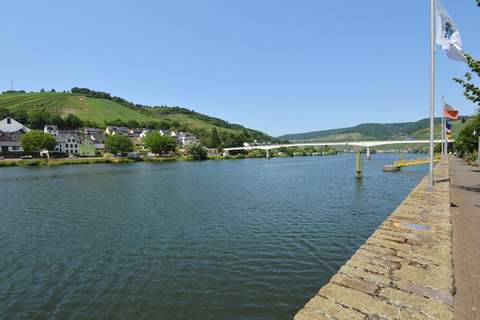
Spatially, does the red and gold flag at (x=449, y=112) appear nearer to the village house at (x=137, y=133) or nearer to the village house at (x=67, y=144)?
the village house at (x=67, y=144)

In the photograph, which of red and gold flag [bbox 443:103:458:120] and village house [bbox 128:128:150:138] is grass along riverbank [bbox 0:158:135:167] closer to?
village house [bbox 128:128:150:138]

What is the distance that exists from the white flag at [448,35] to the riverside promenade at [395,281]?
952 centimetres

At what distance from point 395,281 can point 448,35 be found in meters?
14.0

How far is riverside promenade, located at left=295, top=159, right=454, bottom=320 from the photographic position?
4.61m

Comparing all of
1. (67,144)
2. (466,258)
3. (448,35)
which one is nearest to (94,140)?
(67,144)

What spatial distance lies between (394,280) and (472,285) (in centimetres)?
254

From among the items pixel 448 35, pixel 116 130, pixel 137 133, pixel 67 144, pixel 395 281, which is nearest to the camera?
pixel 395 281

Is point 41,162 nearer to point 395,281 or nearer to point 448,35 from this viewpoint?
point 448,35

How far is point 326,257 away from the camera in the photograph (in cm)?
1214

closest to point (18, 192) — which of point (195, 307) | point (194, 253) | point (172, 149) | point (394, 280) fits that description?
point (194, 253)

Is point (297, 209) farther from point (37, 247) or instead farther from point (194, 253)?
point (37, 247)

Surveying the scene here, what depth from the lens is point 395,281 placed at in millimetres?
5637

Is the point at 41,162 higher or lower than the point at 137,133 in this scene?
lower

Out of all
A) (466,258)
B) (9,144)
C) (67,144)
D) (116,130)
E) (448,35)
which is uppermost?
(116,130)
